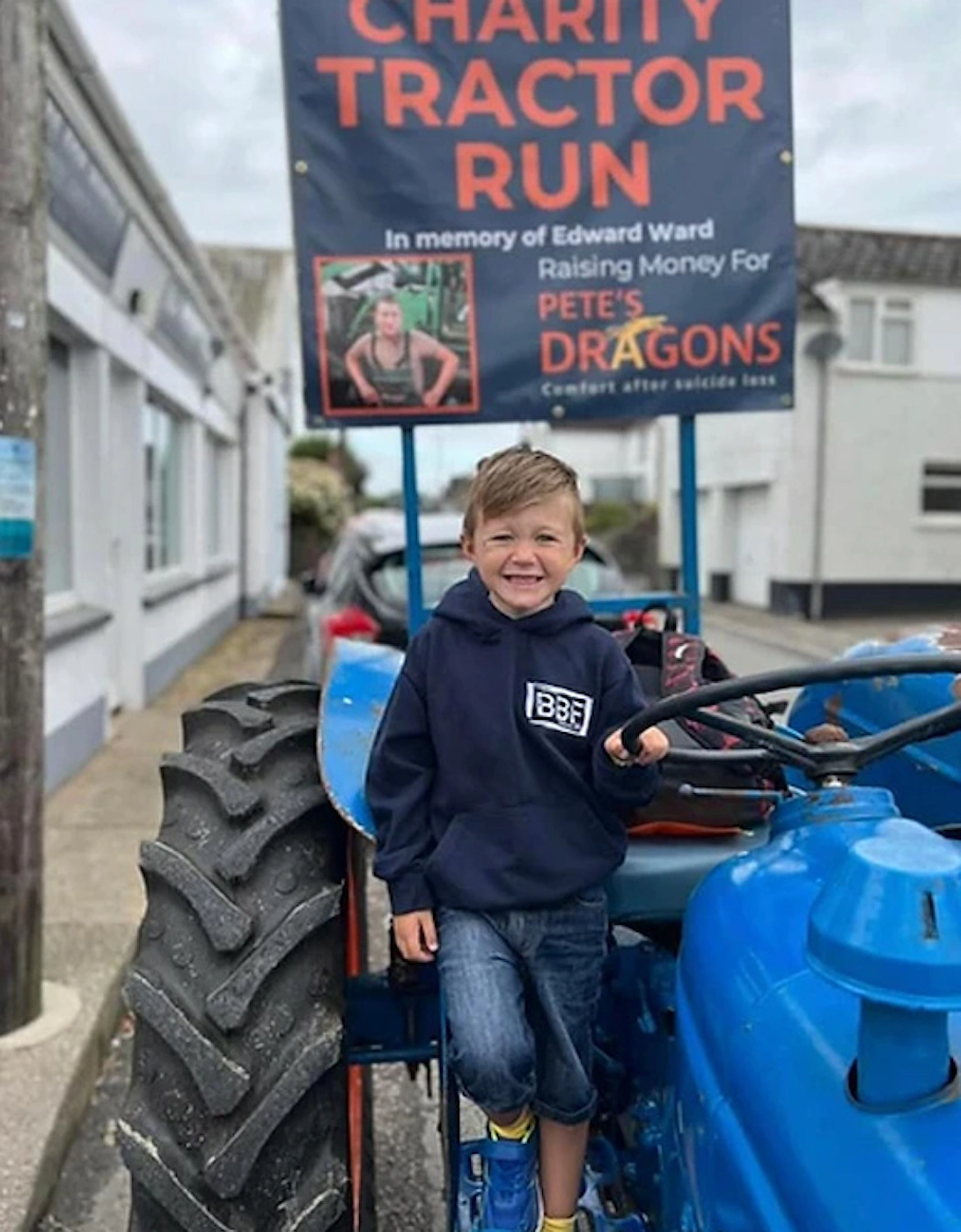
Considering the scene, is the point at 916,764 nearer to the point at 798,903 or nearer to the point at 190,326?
the point at 798,903

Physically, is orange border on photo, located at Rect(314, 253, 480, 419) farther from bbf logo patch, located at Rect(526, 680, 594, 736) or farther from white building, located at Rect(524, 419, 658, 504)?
white building, located at Rect(524, 419, 658, 504)

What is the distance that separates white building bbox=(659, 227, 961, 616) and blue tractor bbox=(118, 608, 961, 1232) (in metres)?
17.6

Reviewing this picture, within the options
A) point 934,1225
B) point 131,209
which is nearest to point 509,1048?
point 934,1225

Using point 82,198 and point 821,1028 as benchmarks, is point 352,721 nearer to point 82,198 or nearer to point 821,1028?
point 821,1028

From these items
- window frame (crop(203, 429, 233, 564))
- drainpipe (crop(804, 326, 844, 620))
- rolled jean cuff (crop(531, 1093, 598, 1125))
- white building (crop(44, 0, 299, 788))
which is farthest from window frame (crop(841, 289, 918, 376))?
rolled jean cuff (crop(531, 1093, 598, 1125))

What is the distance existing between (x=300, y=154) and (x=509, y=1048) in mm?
2325

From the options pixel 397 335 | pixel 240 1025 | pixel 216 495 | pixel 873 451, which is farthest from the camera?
pixel 873 451

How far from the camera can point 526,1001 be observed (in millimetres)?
1925

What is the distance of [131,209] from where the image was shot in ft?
27.2

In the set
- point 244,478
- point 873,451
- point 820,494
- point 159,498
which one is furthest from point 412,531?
point 873,451

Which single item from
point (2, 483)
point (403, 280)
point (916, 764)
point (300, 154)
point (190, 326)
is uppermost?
point (190, 326)

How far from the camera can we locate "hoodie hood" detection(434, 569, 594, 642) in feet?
6.35

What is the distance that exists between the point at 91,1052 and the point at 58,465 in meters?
4.76

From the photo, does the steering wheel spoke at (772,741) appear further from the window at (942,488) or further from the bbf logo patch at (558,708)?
the window at (942,488)
